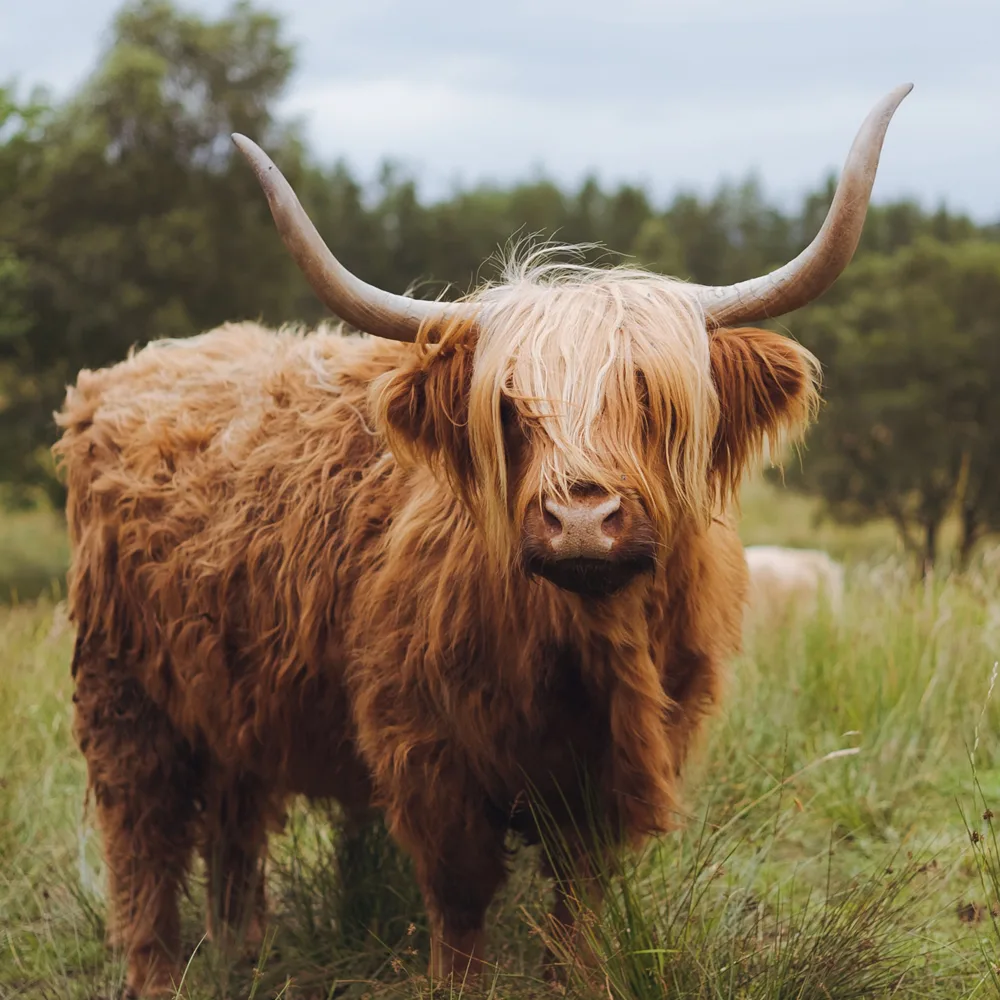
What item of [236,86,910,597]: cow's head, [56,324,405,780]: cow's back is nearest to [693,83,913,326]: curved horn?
[236,86,910,597]: cow's head

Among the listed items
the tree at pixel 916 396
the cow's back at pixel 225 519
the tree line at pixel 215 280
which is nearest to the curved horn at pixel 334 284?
the cow's back at pixel 225 519

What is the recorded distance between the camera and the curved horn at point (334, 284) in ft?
7.68

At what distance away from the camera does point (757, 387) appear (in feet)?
7.93

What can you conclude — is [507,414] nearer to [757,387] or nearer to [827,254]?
[757,387]

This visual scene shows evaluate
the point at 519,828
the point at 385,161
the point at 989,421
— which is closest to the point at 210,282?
the point at 989,421

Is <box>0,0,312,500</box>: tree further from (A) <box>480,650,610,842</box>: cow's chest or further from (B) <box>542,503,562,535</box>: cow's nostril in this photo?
(B) <box>542,503,562,535</box>: cow's nostril

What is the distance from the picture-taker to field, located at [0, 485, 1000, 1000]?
240 centimetres

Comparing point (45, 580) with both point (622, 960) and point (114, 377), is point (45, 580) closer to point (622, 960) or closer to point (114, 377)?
point (114, 377)

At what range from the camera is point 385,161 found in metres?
38.2

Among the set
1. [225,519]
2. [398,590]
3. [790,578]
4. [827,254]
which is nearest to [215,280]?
[790,578]

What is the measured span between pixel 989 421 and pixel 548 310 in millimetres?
17149

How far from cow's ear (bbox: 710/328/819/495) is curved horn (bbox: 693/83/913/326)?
0.06m

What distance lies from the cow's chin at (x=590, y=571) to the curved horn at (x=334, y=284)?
2.03 feet

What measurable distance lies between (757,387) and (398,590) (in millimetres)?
917
